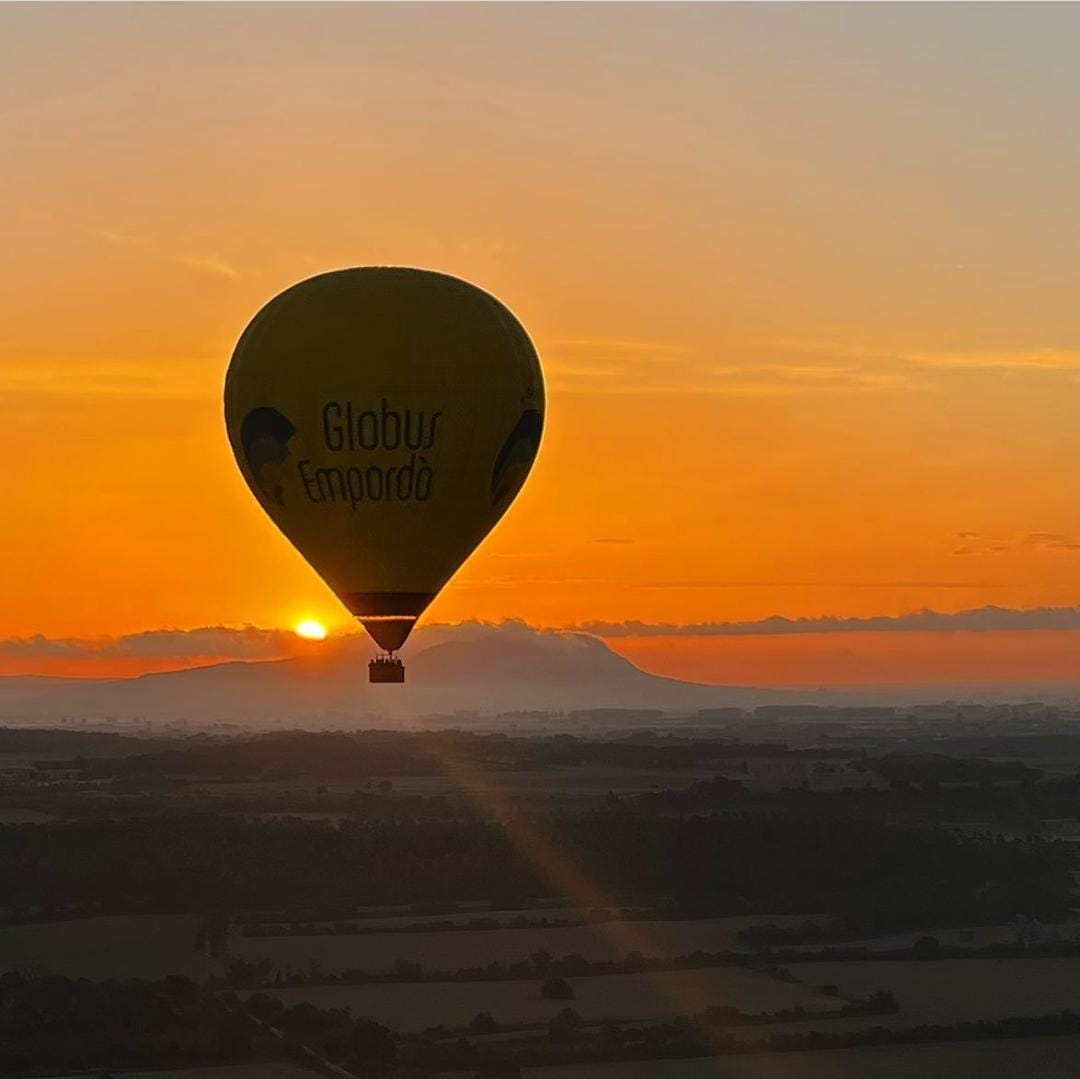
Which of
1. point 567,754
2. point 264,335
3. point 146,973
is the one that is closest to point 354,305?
point 264,335

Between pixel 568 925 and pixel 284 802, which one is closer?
pixel 568 925

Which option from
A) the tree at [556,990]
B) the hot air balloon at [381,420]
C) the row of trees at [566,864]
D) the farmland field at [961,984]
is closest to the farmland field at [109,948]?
the row of trees at [566,864]

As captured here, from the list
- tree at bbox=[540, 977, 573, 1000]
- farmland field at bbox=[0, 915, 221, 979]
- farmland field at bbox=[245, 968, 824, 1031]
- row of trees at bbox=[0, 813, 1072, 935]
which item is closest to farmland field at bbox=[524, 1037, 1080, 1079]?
farmland field at bbox=[245, 968, 824, 1031]

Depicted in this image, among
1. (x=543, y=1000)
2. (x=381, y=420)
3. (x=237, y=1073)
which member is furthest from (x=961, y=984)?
(x=381, y=420)

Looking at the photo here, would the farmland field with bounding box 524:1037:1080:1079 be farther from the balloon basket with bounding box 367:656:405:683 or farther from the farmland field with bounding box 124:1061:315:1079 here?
the balloon basket with bounding box 367:656:405:683

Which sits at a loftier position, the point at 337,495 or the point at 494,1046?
the point at 337,495

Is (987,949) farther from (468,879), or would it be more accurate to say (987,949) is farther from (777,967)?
(468,879)
